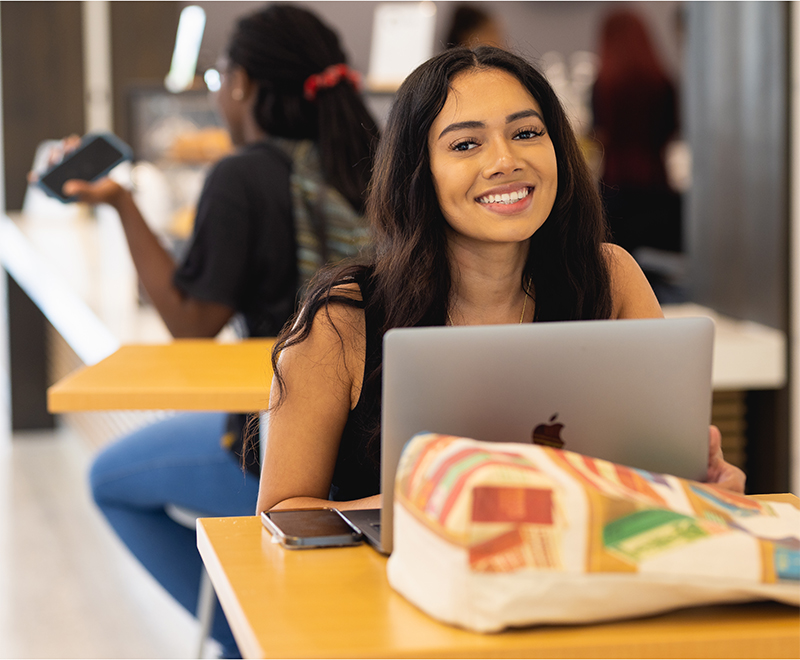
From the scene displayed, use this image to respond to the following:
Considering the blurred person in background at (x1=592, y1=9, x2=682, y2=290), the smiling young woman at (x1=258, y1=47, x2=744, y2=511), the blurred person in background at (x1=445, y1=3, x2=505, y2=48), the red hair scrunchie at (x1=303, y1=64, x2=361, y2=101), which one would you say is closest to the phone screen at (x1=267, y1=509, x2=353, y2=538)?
the smiling young woman at (x1=258, y1=47, x2=744, y2=511)

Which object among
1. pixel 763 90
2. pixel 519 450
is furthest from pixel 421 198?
pixel 763 90

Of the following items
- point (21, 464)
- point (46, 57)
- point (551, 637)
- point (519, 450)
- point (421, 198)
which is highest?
point (46, 57)

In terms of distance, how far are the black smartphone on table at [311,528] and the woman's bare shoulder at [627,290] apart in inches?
23.5

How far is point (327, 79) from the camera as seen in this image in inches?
95.9

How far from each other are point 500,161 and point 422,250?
Result: 0.16 m

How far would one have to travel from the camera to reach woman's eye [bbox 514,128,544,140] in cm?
144

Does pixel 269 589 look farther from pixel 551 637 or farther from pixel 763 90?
pixel 763 90

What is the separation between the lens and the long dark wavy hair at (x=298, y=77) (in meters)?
2.43

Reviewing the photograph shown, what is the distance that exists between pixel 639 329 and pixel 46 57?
15.5 ft

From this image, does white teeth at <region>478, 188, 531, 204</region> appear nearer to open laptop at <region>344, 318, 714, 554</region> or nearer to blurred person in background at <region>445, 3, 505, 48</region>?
open laptop at <region>344, 318, 714, 554</region>

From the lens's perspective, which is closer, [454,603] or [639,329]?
[454,603]

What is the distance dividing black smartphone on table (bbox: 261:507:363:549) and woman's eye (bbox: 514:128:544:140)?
0.56m

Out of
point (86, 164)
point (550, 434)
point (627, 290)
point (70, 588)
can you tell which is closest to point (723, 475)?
point (550, 434)

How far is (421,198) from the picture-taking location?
146cm
